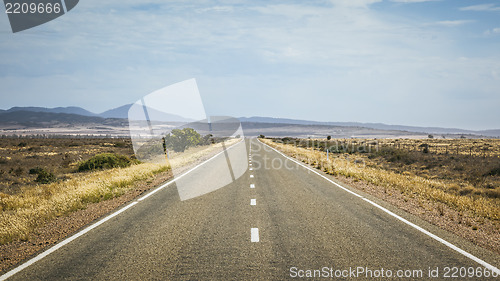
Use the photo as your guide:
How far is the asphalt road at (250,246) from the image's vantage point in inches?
195

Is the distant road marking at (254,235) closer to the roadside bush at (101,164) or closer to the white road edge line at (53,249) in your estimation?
the white road edge line at (53,249)

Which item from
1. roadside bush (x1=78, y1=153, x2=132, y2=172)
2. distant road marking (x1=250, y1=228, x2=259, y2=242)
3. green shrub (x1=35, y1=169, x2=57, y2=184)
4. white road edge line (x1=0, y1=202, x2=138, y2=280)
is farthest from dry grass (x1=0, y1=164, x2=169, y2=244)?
roadside bush (x1=78, y1=153, x2=132, y2=172)

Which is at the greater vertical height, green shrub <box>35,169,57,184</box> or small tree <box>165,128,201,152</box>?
small tree <box>165,128,201,152</box>

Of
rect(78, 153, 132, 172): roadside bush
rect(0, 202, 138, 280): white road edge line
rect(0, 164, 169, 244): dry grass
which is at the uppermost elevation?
rect(0, 202, 138, 280): white road edge line

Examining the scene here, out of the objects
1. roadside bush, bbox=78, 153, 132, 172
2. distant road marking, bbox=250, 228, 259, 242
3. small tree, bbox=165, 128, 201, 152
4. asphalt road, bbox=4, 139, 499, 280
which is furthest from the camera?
small tree, bbox=165, 128, 201, 152

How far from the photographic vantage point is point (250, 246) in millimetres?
6016

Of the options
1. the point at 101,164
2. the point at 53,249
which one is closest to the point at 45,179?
the point at 101,164

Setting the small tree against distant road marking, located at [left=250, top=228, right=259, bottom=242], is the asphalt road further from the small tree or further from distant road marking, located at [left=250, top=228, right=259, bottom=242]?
the small tree

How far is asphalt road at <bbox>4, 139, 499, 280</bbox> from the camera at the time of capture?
16.2ft

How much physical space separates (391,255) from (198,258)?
3196mm

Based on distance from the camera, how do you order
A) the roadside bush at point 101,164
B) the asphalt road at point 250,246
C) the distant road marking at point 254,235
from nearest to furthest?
the asphalt road at point 250,246 → the distant road marking at point 254,235 → the roadside bush at point 101,164

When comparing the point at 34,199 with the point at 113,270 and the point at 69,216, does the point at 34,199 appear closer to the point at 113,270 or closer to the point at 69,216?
the point at 69,216

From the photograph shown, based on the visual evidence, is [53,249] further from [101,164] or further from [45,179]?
[101,164]

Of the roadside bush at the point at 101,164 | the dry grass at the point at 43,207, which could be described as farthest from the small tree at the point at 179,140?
the dry grass at the point at 43,207
